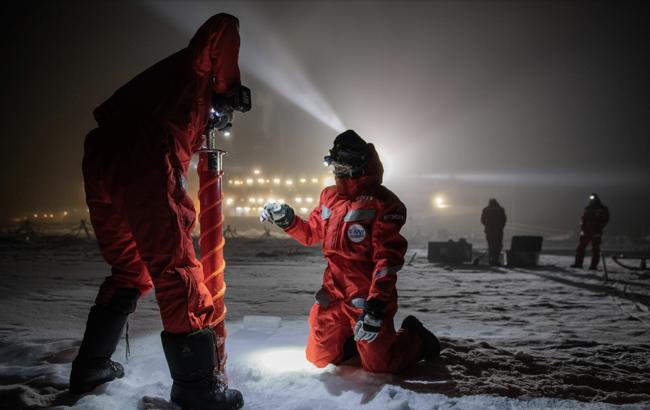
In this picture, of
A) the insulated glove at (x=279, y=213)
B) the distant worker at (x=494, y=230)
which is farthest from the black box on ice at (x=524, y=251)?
the insulated glove at (x=279, y=213)

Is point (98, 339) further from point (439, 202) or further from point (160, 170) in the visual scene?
point (439, 202)

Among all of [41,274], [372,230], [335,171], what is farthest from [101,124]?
[41,274]

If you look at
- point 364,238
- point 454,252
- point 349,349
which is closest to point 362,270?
point 364,238

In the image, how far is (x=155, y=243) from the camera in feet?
5.74

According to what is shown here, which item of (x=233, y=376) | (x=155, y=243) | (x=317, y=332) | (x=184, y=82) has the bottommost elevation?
(x=233, y=376)

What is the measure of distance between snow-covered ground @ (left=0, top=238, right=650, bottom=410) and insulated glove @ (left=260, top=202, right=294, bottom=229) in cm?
107

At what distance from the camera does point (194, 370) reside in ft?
6.12

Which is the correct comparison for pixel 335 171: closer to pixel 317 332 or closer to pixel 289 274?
pixel 317 332

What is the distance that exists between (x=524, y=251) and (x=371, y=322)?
996cm

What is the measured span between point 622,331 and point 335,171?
3633 mm

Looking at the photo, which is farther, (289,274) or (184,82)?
(289,274)

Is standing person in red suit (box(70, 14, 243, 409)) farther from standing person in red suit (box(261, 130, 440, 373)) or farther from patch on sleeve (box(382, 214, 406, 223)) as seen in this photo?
patch on sleeve (box(382, 214, 406, 223))

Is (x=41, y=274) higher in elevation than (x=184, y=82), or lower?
lower

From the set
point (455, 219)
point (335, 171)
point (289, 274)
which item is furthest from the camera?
point (455, 219)
